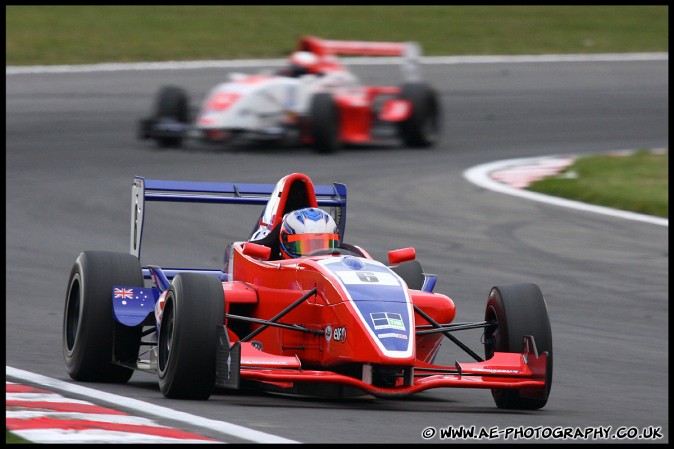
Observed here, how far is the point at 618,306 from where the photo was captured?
12.5 meters

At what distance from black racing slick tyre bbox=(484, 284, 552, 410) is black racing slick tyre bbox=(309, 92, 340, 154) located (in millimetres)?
13745

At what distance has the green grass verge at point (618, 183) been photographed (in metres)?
17.9

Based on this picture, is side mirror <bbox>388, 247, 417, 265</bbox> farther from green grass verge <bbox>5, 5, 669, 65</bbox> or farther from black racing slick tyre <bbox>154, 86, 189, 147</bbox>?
green grass verge <bbox>5, 5, 669, 65</bbox>

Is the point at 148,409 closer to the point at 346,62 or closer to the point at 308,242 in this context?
the point at 308,242

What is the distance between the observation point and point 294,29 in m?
38.1

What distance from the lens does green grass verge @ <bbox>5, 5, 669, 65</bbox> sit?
3391 cm

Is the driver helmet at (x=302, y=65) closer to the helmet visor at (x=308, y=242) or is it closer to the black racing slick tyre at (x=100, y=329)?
the black racing slick tyre at (x=100, y=329)

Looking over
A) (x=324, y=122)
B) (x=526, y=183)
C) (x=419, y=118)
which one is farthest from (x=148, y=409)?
(x=419, y=118)

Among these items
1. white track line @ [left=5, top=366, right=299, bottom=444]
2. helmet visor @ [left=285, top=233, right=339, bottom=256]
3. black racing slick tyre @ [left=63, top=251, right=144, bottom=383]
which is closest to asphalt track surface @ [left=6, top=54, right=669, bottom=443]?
white track line @ [left=5, top=366, right=299, bottom=444]

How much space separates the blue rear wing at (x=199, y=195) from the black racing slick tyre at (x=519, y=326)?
1.75 meters

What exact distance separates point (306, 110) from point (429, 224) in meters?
6.50

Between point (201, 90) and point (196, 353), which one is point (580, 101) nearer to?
point (201, 90)

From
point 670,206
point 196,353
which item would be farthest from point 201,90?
point 196,353

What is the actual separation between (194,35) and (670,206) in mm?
20767
